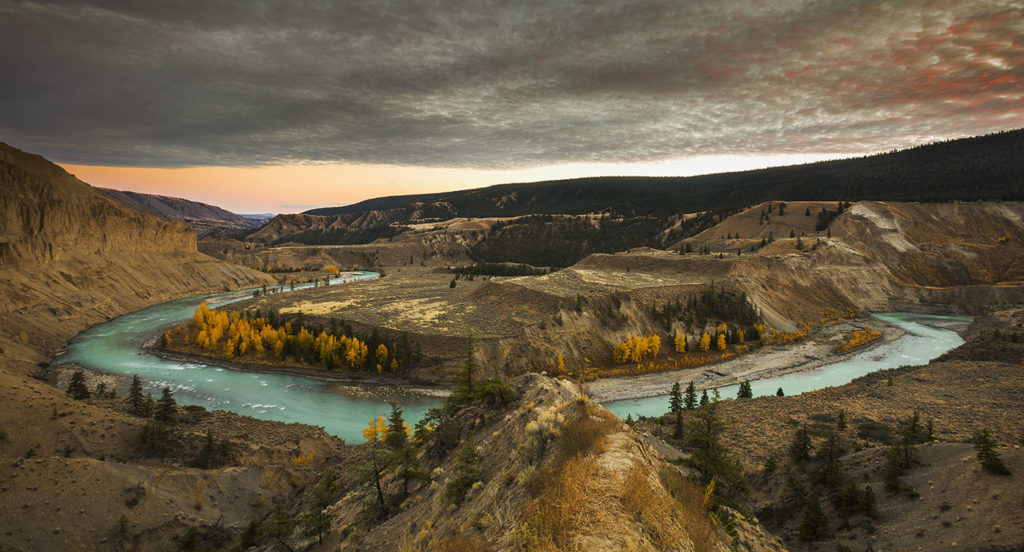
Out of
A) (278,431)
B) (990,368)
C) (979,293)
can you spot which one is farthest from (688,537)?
(979,293)

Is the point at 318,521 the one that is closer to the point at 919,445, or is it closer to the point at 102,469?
the point at 102,469

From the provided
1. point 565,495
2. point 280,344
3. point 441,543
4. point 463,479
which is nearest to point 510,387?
point 463,479

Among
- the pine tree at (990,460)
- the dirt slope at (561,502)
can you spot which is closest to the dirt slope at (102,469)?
the dirt slope at (561,502)

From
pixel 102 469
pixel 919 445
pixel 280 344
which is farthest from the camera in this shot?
pixel 280 344

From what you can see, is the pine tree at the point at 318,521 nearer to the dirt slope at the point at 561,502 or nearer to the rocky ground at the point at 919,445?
the dirt slope at the point at 561,502

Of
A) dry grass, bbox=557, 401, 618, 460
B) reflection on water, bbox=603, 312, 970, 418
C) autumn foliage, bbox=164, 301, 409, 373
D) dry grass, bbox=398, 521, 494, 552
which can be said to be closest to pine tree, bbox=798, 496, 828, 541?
dry grass, bbox=557, 401, 618, 460

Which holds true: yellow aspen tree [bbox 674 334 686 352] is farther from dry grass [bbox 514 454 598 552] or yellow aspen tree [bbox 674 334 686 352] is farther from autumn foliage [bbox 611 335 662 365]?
dry grass [bbox 514 454 598 552]
